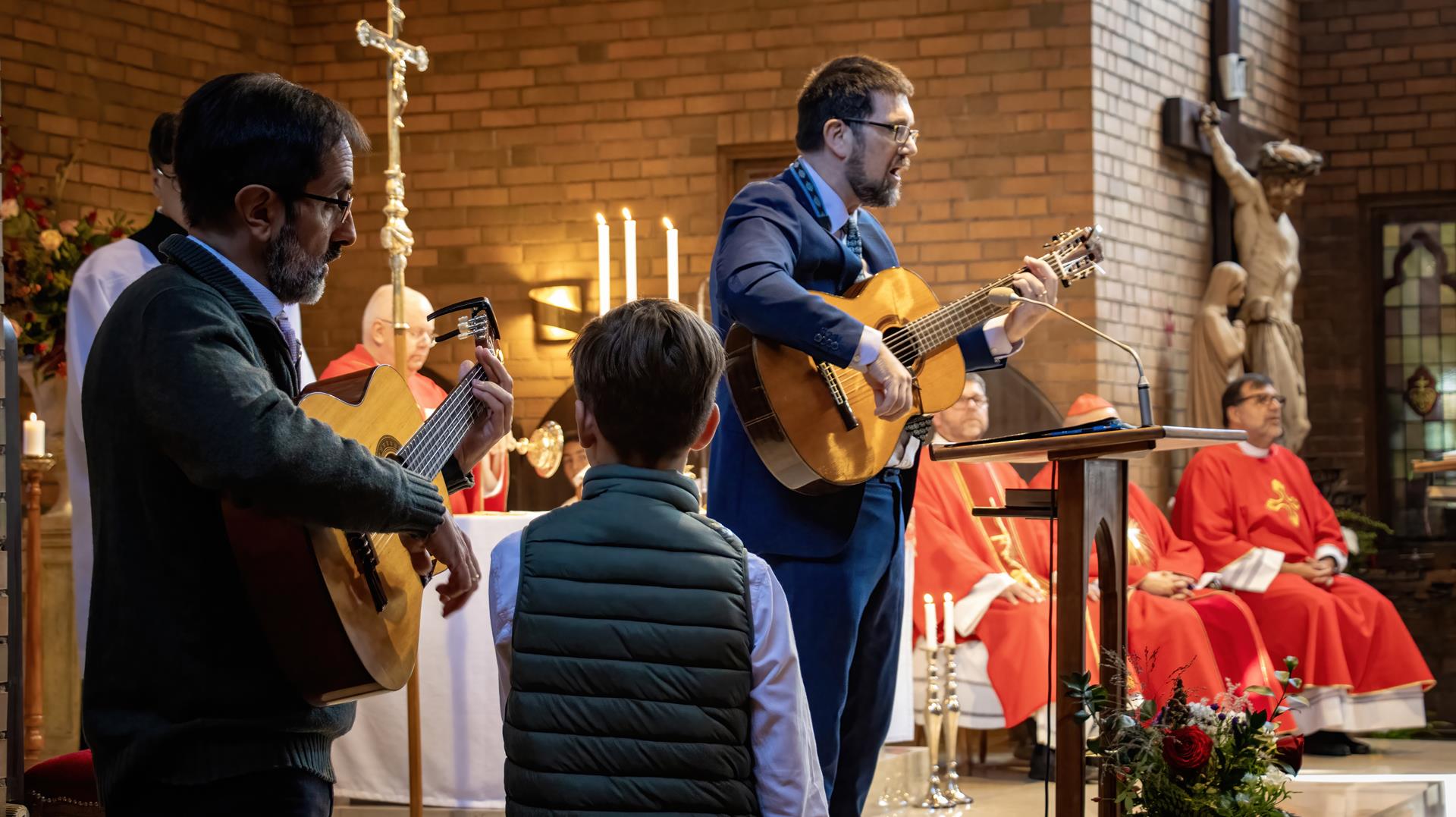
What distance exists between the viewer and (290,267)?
2.22 m

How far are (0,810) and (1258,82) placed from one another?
30.9 ft

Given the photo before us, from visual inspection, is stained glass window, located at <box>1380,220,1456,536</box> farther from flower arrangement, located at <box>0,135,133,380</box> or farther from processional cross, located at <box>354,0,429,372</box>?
processional cross, located at <box>354,0,429,372</box>

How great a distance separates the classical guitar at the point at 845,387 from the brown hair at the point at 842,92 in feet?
1.10

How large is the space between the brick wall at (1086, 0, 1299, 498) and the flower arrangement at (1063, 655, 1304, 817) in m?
4.76

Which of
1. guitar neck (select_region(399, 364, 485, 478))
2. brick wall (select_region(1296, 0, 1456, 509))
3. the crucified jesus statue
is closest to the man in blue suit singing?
guitar neck (select_region(399, 364, 485, 478))

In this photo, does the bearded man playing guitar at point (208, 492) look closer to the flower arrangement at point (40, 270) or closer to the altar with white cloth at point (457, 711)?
the altar with white cloth at point (457, 711)

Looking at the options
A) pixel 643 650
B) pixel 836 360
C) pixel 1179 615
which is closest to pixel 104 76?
pixel 1179 615

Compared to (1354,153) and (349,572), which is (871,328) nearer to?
(349,572)

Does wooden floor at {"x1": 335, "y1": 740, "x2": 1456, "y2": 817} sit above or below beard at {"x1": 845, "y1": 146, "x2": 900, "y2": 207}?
below

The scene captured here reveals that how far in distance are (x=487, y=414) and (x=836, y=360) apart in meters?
0.76

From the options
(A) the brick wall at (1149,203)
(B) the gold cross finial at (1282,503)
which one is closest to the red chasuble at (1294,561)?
(B) the gold cross finial at (1282,503)

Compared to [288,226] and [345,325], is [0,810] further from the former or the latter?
[345,325]

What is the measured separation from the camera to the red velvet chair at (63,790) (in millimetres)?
3309

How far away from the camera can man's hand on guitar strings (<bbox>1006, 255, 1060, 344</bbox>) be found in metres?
3.46
